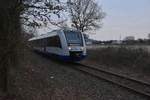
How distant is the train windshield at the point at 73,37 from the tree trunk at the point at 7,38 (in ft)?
46.3

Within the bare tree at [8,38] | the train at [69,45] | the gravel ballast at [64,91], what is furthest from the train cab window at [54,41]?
the bare tree at [8,38]

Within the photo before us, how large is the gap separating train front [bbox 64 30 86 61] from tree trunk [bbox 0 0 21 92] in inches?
543

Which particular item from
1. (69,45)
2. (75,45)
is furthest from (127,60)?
(69,45)

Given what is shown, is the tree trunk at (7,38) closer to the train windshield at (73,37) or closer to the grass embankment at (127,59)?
the grass embankment at (127,59)

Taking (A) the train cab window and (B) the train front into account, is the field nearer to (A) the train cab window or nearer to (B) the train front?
(B) the train front

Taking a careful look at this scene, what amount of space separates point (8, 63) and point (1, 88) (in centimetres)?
82

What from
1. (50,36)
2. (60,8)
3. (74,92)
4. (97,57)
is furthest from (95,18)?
(74,92)

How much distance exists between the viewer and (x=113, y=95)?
35.4 feet

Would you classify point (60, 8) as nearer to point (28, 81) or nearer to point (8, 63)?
point (28, 81)

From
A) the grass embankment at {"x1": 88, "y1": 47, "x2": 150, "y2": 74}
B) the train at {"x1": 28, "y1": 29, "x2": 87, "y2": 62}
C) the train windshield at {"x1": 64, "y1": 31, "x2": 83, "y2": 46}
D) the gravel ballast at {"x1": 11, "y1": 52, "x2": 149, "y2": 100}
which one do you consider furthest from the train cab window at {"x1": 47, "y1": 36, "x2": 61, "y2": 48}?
the gravel ballast at {"x1": 11, "y1": 52, "x2": 149, "y2": 100}

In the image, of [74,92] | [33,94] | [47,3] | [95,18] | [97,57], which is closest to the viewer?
[33,94]

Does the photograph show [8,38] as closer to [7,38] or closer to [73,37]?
[7,38]

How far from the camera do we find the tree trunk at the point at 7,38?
7943 millimetres

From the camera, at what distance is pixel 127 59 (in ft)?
78.1
